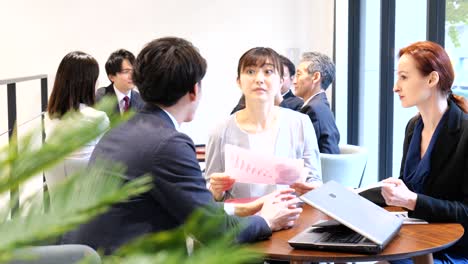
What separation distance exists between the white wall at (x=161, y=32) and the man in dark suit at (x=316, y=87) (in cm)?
162

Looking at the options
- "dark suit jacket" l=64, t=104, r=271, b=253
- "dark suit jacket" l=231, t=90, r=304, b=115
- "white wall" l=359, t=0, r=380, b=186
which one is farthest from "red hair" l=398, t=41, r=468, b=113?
"white wall" l=359, t=0, r=380, b=186

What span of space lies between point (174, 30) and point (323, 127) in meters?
2.92

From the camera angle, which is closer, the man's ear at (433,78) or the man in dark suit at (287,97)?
the man's ear at (433,78)

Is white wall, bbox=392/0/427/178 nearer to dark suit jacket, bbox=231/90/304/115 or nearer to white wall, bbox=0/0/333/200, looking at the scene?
white wall, bbox=0/0/333/200

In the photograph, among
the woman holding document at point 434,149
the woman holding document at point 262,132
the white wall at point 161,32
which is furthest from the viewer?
the white wall at point 161,32

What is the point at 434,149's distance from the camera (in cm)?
227

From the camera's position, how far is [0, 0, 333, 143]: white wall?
5920 millimetres

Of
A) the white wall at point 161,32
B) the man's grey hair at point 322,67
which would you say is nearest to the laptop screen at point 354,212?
the man's grey hair at point 322,67

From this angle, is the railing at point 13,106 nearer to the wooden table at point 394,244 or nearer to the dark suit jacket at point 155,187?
the dark suit jacket at point 155,187

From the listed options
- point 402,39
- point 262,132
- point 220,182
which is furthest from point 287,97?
point 220,182

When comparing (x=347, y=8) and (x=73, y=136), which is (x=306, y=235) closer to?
(x=73, y=136)

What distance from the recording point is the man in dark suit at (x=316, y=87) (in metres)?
3.64

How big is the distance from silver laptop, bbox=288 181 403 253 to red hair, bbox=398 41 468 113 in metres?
0.64

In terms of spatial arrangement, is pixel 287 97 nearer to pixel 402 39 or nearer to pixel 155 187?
pixel 402 39
